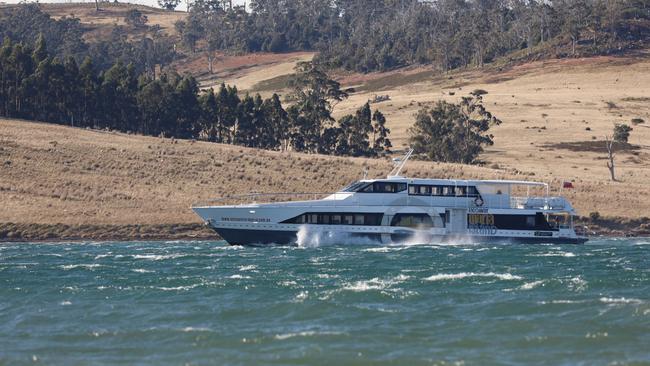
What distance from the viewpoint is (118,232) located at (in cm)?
7131

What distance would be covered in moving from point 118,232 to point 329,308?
38.1 metres

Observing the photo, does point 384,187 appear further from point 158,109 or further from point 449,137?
point 158,109

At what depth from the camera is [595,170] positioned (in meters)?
98.9

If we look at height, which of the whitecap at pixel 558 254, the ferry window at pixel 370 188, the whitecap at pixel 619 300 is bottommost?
the whitecap at pixel 558 254

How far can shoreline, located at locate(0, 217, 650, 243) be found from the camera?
69.3m

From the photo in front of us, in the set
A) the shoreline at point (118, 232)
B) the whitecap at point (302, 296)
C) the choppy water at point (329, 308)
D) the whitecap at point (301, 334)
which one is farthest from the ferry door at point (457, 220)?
the whitecap at point (301, 334)

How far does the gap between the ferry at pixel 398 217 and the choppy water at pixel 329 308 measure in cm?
486

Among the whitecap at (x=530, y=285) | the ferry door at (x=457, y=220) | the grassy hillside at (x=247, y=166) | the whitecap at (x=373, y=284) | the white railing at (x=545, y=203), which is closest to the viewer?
the whitecap at (x=530, y=285)

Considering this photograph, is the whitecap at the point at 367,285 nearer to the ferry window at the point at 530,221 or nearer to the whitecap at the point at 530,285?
the whitecap at the point at 530,285

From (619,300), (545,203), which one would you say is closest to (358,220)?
(545,203)

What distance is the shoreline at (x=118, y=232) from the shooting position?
6931cm

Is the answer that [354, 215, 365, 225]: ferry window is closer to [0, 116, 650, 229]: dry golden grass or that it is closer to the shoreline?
the shoreline

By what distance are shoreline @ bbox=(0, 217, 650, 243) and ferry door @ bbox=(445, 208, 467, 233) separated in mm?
15139

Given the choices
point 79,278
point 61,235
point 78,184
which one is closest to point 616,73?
point 78,184
